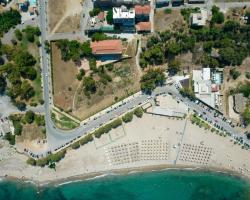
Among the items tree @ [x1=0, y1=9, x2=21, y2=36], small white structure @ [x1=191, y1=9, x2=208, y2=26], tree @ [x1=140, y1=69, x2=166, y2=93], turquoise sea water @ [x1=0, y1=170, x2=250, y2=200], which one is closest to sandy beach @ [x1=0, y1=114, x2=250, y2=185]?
turquoise sea water @ [x1=0, y1=170, x2=250, y2=200]

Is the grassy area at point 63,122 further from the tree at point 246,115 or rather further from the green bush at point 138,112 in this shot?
the tree at point 246,115

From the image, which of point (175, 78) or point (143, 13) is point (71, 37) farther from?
point (175, 78)

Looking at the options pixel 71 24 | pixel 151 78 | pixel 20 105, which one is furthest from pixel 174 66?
pixel 20 105

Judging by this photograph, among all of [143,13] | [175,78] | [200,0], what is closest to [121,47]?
[143,13]

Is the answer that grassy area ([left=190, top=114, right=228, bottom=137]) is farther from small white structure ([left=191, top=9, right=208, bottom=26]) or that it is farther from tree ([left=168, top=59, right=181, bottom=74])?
small white structure ([left=191, top=9, right=208, bottom=26])

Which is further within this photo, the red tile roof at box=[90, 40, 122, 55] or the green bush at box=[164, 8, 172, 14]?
the green bush at box=[164, 8, 172, 14]

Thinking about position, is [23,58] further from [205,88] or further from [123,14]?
[205,88]
